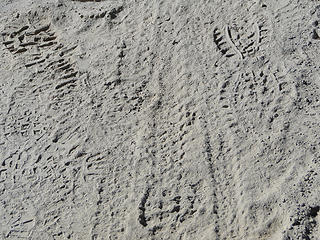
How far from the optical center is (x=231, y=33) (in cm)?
272

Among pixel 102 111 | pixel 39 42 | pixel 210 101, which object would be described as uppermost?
pixel 39 42

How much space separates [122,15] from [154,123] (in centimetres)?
78

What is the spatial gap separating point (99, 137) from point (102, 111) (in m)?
0.15

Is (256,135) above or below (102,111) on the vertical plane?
below

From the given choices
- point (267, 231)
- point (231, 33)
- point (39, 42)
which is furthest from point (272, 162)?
point (39, 42)

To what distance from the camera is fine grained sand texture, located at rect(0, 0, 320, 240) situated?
2131mm

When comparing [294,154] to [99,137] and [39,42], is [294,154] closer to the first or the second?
[99,137]

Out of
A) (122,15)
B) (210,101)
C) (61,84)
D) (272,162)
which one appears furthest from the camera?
(122,15)

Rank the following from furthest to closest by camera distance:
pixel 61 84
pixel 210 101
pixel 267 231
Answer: pixel 61 84 → pixel 210 101 → pixel 267 231

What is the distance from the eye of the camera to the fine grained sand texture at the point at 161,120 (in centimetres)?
213

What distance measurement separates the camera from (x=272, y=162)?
7.22ft

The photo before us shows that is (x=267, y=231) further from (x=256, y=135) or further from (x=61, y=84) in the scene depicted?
Result: (x=61, y=84)

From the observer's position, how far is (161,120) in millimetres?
2461

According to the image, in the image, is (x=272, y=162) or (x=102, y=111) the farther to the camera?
(x=102, y=111)
